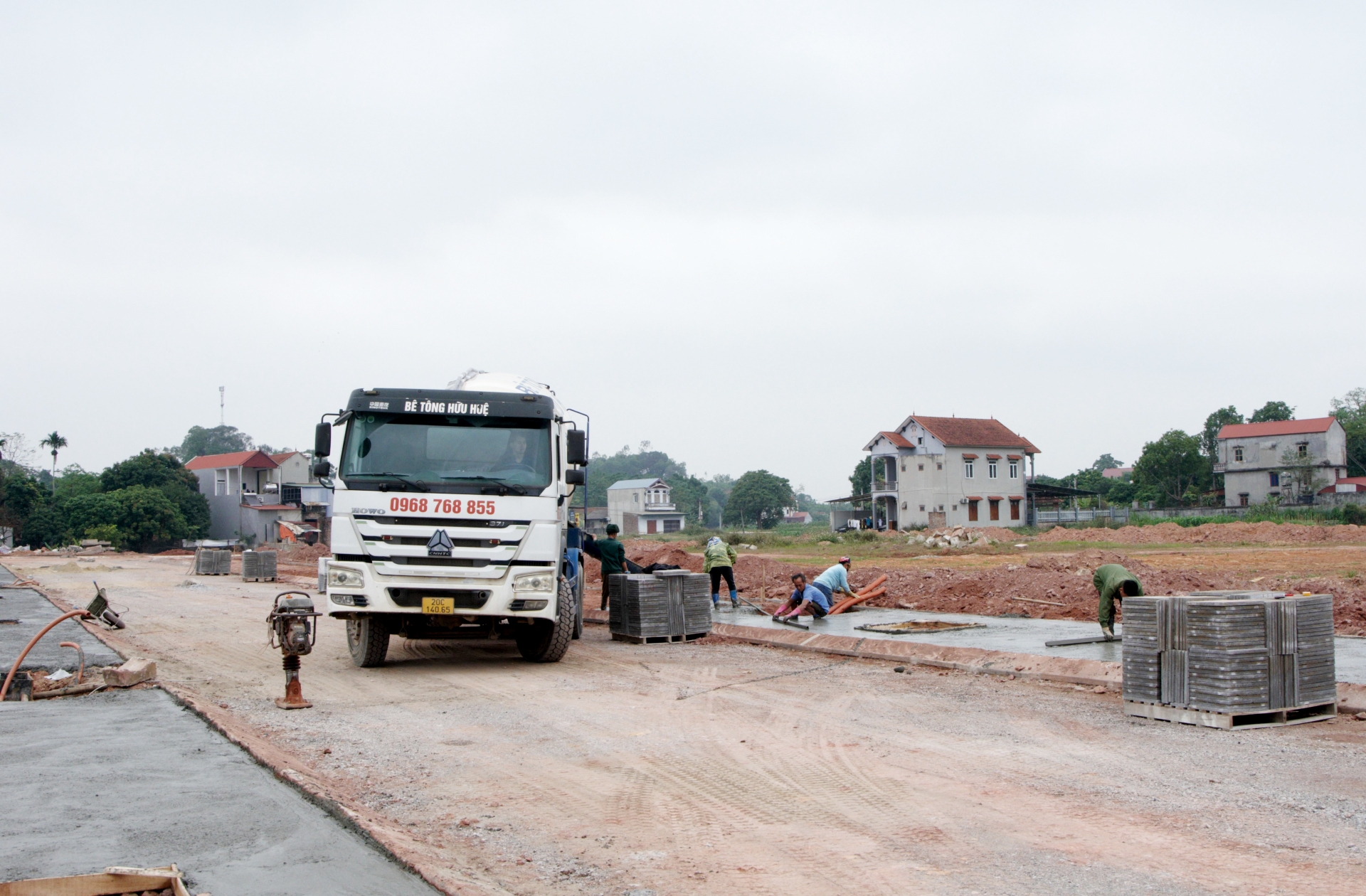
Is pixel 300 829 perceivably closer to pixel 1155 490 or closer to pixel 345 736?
pixel 345 736

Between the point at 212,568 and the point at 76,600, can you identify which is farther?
the point at 212,568

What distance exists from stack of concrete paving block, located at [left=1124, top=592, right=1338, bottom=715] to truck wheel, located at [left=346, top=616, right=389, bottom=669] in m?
8.16

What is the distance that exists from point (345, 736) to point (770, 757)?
3.49 meters

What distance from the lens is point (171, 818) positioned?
542cm

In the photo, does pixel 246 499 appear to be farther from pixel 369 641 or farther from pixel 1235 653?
pixel 1235 653

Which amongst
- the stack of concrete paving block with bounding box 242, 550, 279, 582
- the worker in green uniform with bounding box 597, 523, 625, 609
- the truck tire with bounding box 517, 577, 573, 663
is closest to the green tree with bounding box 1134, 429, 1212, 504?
the stack of concrete paving block with bounding box 242, 550, 279, 582

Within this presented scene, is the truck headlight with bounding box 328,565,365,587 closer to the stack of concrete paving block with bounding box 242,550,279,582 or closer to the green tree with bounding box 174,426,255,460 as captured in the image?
the stack of concrete paving block with bounding box 242,550,279,582

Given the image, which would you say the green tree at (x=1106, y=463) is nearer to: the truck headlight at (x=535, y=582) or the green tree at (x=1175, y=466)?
the green tree at (x=1175, y=466)

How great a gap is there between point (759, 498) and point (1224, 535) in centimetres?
5638

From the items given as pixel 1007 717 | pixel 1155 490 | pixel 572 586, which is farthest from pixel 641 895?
pixel 1155 490

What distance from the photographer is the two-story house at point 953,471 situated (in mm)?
67000

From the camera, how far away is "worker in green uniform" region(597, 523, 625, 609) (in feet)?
55.4

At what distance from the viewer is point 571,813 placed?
6.15 meters

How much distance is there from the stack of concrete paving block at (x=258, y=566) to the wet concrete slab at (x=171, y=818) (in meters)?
31.1
